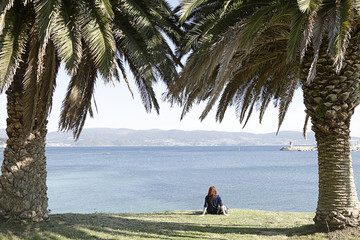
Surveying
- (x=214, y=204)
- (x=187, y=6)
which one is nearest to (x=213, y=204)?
(x=214, y=204)

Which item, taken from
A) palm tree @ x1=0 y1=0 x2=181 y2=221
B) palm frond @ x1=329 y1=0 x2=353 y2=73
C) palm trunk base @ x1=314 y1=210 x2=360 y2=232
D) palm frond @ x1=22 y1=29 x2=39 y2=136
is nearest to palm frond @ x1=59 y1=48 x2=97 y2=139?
palm tree @ x1=0 y1=0 x2=181 y2=221

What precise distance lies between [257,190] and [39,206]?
28880mm

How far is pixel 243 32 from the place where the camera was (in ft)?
22.0

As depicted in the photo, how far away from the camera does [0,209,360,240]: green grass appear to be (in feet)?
23.9

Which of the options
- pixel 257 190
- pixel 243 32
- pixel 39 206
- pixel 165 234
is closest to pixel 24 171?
pixel 39 206

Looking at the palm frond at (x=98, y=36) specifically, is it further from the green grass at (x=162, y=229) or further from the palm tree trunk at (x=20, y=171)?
the green grass at (x=162, y=229)

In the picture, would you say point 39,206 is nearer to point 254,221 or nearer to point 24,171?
point 24,171

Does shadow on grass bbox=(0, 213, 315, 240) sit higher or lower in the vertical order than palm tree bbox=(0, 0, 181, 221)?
lower

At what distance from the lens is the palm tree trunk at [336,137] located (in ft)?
23.5

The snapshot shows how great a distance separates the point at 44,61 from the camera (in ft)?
→ 25.2

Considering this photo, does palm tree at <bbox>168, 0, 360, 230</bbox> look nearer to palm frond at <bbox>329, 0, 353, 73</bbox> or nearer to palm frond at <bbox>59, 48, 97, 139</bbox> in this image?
palm frond at <bbox>329, 0, 353, 73</bbox>

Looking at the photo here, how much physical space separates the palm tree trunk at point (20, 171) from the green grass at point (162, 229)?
34 centimetres

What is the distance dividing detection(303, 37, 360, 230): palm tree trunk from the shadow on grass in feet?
2.52

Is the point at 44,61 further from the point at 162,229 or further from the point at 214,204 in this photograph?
the point at 214,204
